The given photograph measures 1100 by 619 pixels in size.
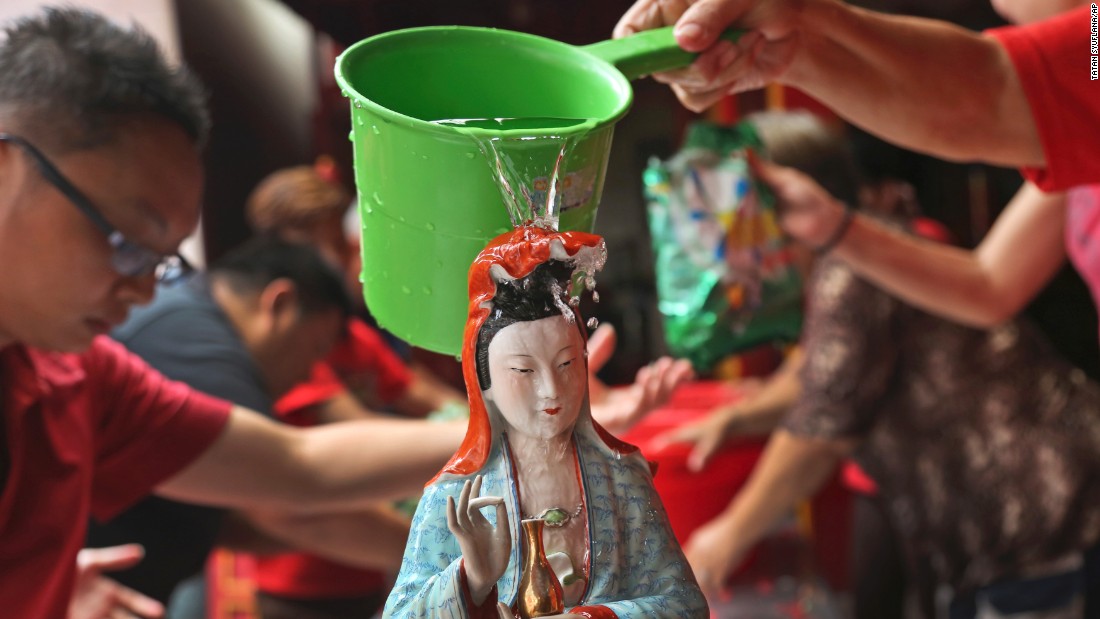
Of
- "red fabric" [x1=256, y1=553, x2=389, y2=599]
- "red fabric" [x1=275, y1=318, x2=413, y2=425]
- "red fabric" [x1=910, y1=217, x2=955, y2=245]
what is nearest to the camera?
"red fabric" [x1=910, y1=217, x2=955, y2=245]

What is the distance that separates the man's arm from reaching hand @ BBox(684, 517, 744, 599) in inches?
40.5

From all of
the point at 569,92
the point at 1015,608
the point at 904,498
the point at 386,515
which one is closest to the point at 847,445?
the point at 904,498

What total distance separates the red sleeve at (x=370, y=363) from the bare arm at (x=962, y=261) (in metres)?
1.37

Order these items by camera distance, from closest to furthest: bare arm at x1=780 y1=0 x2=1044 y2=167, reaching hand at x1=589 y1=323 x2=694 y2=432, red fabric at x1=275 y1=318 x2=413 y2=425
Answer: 1. bare arm at x1=780 y1=0 x2=1044 y2=167
2. reaching hand at x1=589 y1=323 x2=694 y2=432
3. red fabric at x1=275 y1=318 x2=413 y2=425

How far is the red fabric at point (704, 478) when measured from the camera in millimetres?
2262

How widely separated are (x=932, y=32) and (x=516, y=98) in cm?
50

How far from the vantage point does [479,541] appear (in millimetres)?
838

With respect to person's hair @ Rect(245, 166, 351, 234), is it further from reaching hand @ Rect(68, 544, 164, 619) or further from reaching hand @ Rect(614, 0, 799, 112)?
reaching hand @ Rect(614, 0, 799, 112)

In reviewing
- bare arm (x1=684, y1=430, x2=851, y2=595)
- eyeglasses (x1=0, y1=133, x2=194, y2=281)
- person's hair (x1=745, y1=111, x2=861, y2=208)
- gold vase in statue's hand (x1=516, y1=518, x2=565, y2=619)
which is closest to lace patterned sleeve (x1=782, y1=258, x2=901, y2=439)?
bare arm (x1=684, y1=430, x2=851, y2=595)

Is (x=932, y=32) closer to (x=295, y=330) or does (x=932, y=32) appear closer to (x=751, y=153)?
(x=751, y=153)

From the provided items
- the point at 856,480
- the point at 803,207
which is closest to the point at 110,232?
the point at 803,207

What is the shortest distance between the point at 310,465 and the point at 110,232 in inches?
18.3

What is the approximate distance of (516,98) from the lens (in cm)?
110

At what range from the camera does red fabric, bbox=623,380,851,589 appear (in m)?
2.26
